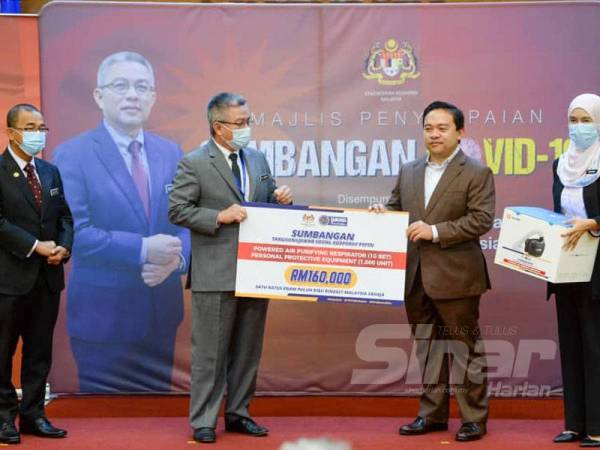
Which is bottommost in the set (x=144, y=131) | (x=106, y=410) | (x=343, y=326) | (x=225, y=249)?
(x=106, y=410)

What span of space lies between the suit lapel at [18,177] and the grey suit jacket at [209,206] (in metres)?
0.68

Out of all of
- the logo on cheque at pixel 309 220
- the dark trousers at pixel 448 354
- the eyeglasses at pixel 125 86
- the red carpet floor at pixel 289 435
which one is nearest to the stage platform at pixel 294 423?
the red carpet floor at pixel 289 435

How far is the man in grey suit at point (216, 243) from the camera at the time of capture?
17.7 feet

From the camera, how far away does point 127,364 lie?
257 inches

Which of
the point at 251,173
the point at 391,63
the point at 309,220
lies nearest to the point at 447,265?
the point at 309,220

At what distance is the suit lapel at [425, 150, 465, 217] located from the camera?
5.38 meters

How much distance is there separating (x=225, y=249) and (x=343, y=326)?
1.37 meters

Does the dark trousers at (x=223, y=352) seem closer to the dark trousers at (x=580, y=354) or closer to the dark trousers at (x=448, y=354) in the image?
the dark trousers at (x=448, y=354)

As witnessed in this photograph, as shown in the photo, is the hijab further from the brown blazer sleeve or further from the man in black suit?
the man in black suit

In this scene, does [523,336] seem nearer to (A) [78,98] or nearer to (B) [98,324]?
(B) [98,324]

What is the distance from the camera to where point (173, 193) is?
544 cm

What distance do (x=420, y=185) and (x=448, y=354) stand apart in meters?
0.85

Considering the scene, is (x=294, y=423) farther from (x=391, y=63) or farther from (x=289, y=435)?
(x=391, y=63)

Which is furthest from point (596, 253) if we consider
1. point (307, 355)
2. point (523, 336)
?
point (307, 355)
